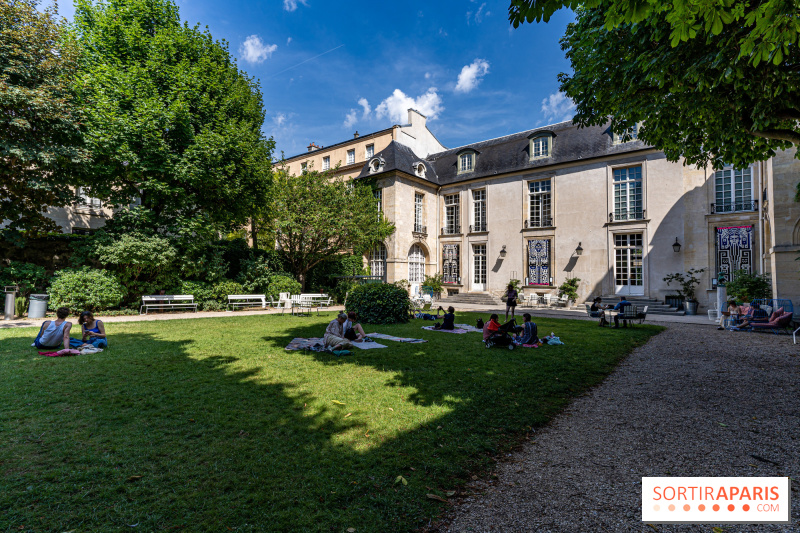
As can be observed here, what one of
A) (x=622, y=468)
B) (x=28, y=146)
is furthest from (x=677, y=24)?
(x=28, y=146)

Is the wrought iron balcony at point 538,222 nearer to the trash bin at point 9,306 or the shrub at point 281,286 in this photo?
the shrub at point 281,286

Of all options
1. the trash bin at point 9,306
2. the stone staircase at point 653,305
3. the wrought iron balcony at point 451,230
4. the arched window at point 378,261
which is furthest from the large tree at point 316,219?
the stone staircase at point 653,305

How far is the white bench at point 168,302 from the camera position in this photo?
15.0m

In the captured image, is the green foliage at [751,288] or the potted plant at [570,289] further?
the potted plant at [570,289]

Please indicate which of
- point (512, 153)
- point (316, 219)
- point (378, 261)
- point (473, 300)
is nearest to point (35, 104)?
point (316, 219)

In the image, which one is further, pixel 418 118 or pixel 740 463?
pixel 418 118

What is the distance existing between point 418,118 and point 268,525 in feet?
105

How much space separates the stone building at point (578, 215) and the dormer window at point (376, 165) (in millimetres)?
72

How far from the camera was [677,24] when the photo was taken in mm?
3137

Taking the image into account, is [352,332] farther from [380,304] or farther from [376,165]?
[376,165]

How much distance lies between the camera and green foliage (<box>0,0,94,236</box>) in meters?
11.1

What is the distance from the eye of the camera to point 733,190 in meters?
17.7

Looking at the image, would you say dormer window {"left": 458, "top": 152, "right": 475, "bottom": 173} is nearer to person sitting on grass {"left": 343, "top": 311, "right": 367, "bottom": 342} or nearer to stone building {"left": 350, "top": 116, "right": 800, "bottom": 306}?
stone building {"left": 350, "top": 116, "right": 800, "bottom": 306}

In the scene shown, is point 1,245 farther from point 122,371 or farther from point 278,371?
point 278,371
